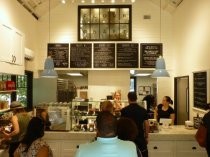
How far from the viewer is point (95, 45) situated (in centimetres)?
877

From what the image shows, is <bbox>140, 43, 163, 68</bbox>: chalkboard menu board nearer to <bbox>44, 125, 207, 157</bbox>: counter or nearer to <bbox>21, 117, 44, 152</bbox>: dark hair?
<bbox>44, 125, 207, 157</bbox>: counter

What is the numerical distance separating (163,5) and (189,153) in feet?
15.2

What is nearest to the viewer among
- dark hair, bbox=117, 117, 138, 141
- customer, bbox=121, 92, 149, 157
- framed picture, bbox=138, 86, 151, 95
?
dark hair, bbox=117, 117, 138, 141

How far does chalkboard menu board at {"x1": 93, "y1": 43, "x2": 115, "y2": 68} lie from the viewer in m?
8.71

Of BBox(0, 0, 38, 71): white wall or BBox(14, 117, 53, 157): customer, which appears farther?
BBox(0, 0, 38, 71): white wall

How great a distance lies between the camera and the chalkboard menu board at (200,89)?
5.76 meters

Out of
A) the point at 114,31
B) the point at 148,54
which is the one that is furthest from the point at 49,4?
the point at 148,54

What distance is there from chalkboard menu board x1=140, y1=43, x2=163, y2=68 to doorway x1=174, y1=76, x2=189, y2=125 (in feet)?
2.61

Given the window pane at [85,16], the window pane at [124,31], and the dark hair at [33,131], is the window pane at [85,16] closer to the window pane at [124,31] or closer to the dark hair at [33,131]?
the window pane at [124,31]

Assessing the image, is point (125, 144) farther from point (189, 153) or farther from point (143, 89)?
point (143, 89)

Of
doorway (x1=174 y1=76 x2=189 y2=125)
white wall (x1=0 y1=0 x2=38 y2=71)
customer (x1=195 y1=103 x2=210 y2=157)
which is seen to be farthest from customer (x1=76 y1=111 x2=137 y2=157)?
doorway (x1=174 y1=76 x2=189 y2=125)

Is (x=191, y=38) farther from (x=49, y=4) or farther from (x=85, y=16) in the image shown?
(x=49, y=4)

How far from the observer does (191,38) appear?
688cm

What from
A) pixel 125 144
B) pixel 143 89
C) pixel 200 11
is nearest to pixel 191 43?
pixel 200 11
